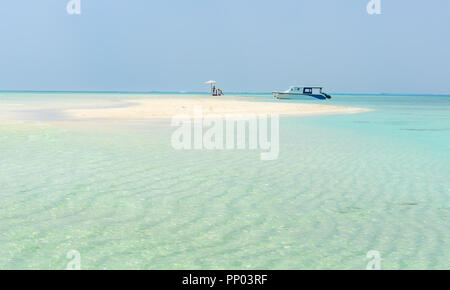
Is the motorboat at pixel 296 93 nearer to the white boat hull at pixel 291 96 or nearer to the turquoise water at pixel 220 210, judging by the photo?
the white boat hull at pixel 291 96

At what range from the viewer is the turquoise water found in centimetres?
406

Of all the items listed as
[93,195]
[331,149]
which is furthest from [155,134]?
[93,195]

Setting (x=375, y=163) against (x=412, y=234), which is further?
(x=375, y=163)

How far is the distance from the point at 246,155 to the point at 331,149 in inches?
107

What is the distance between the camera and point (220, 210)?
555cm

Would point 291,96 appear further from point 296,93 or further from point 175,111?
point 175,111

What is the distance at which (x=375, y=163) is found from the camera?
9273 mm

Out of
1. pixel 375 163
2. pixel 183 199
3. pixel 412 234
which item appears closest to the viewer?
pixel 412 234

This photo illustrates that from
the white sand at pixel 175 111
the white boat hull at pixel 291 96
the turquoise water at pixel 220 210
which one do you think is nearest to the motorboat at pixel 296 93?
the white boat hull at pixel 291 96

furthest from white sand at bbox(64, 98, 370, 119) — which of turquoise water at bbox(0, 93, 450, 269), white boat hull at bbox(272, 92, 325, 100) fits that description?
white boat hull at bbox(272, 92, 325, 100)

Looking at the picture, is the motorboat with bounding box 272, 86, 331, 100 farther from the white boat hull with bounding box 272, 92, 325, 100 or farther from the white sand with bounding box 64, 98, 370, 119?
the white sand with bounding box 64, 98, 370, 119

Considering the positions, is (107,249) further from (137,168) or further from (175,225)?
(137,168)

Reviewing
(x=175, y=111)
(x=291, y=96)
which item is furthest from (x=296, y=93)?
(x=175, y=111)

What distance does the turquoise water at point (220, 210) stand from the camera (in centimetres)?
406
